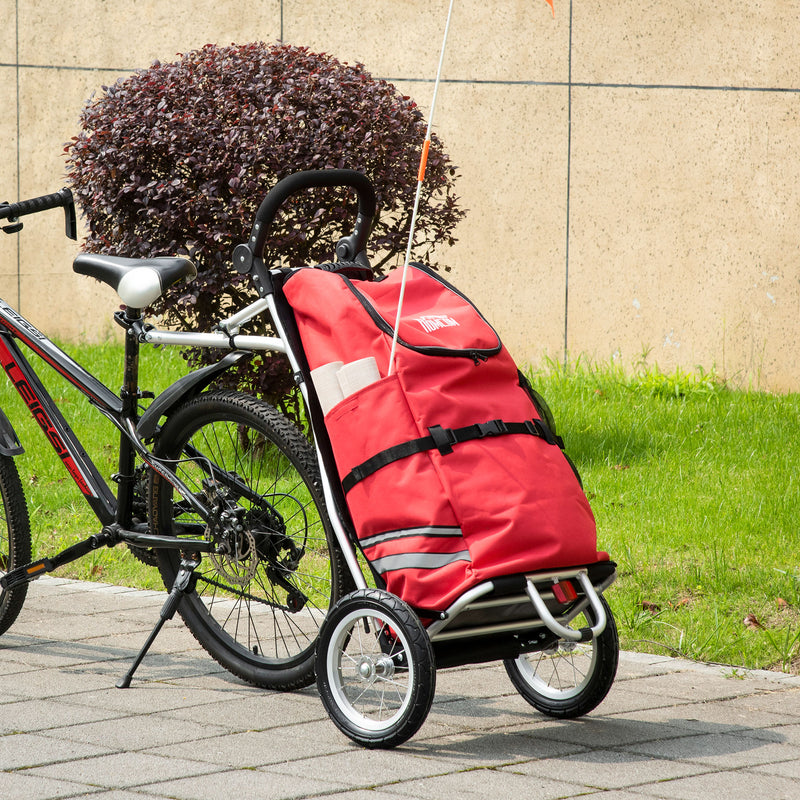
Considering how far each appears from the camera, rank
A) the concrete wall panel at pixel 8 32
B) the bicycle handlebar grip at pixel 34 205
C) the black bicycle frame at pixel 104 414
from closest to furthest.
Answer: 1. the black bicycle frame at pixel 104 414
2. the bicycle handlebar grip at pixel 34 205
3. the concrete wall panel at pixel 8 32

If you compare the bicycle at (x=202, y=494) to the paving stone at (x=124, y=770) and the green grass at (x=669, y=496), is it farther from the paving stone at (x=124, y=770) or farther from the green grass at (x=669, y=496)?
the green grass at (x=669, y=496)

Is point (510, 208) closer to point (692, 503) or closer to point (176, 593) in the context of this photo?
point (692, 503)

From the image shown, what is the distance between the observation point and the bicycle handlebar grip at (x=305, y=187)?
3689 millimetres

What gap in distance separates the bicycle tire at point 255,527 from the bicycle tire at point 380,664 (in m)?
0.21

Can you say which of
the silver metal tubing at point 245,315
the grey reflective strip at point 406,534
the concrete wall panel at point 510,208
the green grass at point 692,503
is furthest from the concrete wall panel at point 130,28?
the grey reflective strip at point 406,534

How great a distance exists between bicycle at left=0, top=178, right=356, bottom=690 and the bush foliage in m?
2.10

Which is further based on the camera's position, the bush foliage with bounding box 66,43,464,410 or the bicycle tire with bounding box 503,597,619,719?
the bush foliage with bounding box 66,43,464,410

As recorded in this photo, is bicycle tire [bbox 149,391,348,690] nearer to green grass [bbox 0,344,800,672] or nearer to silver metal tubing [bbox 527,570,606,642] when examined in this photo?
silver metal tubing [bbox 527,570,606,642]

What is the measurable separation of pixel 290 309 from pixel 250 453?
1.99 feet

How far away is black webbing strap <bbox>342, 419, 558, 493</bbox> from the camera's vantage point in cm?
330

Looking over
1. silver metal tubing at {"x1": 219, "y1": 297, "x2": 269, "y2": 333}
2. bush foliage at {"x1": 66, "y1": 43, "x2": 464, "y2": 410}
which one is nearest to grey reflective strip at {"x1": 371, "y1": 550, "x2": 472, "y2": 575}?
silver metal tubing at {"x1": 219, "y1": 297, "x2": 269, "y2": 333}

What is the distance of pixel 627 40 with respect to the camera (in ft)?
30.2

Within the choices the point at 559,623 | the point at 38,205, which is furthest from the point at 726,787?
the point at 38,205

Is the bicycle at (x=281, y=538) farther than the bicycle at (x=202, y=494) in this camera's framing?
No
